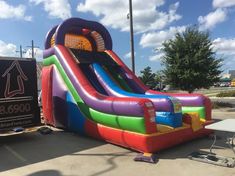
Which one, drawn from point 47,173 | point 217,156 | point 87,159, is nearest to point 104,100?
point 87,159

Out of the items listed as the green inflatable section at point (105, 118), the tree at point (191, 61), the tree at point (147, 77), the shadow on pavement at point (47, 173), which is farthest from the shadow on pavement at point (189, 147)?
the tree at point (147, 77)

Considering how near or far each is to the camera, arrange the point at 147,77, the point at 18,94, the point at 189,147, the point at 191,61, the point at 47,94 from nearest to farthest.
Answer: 1. the point at 189,147
2. the point at 18,94
3. the point at 47,94
4. the point at 191,61
5. the point at 147,77

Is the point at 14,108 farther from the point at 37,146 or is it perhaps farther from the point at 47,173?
the point at 47,173

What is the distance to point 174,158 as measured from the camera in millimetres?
6723

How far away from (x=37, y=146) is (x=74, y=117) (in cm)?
158

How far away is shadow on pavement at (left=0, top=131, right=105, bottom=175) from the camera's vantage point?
22.6 feet

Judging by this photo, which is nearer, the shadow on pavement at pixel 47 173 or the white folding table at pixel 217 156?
the shadow on pavement at pixel 47 173

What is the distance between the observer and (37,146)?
26.8 feet

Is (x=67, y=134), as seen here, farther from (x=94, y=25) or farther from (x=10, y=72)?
(x=94, y=25)

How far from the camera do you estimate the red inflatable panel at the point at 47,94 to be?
34.7 ft

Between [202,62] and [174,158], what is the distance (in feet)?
29.6

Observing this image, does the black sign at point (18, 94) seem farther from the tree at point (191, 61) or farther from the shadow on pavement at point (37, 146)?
the tree at point (191, 61)

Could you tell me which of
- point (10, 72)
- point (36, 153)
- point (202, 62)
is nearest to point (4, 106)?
point (10, 72)

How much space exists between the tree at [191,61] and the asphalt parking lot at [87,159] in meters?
6.37
